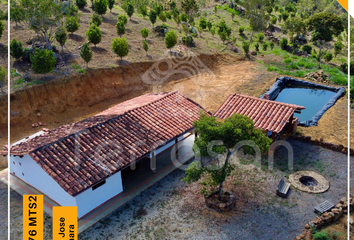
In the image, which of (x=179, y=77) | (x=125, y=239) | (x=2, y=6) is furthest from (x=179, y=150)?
(x=2, y=6)

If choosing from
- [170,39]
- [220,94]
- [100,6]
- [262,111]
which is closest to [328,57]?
[220,94]

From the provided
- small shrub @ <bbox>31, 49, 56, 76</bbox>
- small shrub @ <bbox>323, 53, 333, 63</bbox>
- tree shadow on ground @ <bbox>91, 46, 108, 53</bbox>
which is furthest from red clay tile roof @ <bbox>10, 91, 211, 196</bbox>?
small shrub @ <bbox>323, 53, 333, 63</bbox>

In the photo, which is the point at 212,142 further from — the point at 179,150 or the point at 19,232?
the point at 19,232

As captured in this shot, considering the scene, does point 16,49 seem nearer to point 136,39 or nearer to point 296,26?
point 136,39

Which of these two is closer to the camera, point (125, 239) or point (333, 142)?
point (125, 239)

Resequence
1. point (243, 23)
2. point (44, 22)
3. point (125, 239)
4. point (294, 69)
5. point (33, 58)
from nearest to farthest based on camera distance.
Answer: point (125, 239)
point (33, 58)
point (44, 22)
point (294, 69)
point (243, 23)

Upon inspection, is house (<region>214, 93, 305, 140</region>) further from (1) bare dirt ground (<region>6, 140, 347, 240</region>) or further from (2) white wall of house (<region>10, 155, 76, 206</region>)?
(2) white wall of house (<region>10, 155, 76, 206</region>)
